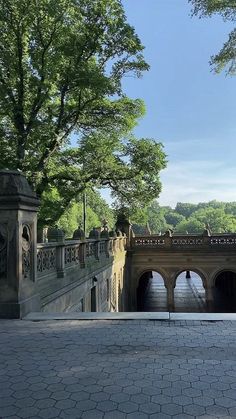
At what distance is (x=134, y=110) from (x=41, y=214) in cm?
710

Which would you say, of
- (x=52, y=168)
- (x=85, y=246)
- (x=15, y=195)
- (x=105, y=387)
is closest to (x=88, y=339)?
(x=105, y=387)

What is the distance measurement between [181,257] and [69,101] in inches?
612

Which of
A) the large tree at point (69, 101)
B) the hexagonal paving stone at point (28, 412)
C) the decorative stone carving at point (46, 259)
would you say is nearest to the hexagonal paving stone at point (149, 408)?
the hexagonal paving stone at point (28, 412)

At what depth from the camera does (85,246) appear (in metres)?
12.5

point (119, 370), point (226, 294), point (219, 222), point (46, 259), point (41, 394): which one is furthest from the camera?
point (219, 222)

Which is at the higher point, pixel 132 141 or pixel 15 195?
pixel 132 141

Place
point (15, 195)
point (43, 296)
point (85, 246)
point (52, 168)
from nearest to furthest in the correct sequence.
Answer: point (15, 195), point (43, 296), point (85, 246), point (52, 168)

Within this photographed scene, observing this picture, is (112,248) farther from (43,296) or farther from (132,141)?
(43,296)

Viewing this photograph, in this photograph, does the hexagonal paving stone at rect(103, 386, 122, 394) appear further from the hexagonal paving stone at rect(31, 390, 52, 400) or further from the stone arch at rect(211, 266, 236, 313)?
the stone arch at rect(211, 266, 236, 313)

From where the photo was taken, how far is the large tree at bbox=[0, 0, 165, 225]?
16.1 meters

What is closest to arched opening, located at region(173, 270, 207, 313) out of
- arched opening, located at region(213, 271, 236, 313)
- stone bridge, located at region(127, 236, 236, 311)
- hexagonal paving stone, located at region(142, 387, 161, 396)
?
arched opening, located at region(213, 271, 236, 313)

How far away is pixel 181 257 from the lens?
2956 centimetres

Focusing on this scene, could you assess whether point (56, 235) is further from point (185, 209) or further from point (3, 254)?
point (185, 209)

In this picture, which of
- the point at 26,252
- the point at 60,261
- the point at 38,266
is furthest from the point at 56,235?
the point at 26,252
